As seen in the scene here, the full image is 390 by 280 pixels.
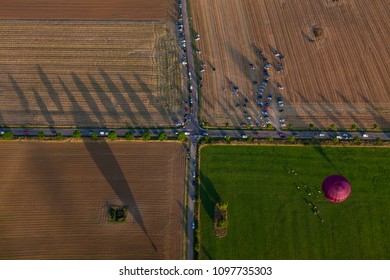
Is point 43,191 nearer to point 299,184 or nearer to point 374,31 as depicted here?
point 299,184

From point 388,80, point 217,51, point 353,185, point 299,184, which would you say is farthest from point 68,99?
point 388,80

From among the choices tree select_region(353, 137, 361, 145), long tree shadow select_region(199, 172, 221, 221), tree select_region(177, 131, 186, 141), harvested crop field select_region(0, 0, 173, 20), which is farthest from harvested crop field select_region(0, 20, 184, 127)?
tree select_region(353, 137, 361, 145)

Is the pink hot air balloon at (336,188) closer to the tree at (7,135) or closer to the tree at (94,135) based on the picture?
the tree at (94,135)

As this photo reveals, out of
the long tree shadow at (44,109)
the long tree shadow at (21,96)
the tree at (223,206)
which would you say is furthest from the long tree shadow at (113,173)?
the long tree shadow at (21,96)

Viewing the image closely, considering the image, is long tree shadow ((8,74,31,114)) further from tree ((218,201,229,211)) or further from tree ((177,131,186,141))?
tree ((218,201,229,211))

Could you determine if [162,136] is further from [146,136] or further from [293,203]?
[293,203]

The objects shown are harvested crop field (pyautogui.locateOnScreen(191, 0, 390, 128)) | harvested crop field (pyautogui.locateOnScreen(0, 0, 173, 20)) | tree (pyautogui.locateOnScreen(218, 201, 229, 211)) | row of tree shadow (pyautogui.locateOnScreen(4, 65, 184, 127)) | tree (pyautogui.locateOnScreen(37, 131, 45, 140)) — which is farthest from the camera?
harvested crop field (pyautogui.locateOnScreen(0, 0, 173, 20))
